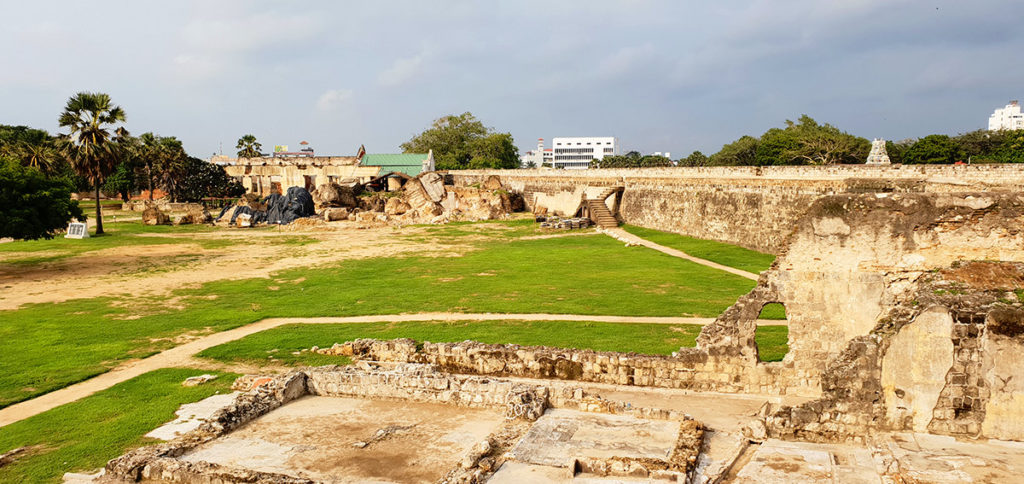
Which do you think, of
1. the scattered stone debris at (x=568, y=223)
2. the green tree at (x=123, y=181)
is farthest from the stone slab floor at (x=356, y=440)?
the green tree at (x=123, y=181)

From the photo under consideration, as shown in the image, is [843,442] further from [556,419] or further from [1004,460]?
[556,419]

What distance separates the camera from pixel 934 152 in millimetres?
50500

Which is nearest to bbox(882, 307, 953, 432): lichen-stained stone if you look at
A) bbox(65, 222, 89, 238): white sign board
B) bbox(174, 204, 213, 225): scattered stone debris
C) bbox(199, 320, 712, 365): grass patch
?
bbox(199, 320, 712, 365): grass patch

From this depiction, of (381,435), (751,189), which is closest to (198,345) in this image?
(381,435)

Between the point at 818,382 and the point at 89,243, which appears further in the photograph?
the point at 89,243

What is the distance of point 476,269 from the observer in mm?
28750

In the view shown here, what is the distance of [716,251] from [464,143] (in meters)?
69.3

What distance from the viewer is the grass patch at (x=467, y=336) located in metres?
15.9

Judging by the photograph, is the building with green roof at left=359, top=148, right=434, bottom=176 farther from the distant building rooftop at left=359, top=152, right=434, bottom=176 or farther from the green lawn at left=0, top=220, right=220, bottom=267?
the green lawn at left=0, top=220, right=220, bottom=267

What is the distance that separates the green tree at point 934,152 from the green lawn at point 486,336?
4166cm

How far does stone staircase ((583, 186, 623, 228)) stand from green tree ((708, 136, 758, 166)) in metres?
35.9

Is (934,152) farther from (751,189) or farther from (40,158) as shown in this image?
(40,158)

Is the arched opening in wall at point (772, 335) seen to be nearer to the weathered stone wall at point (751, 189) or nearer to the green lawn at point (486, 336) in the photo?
the green lawn at point (486, 336)

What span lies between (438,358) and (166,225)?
1745 inches
